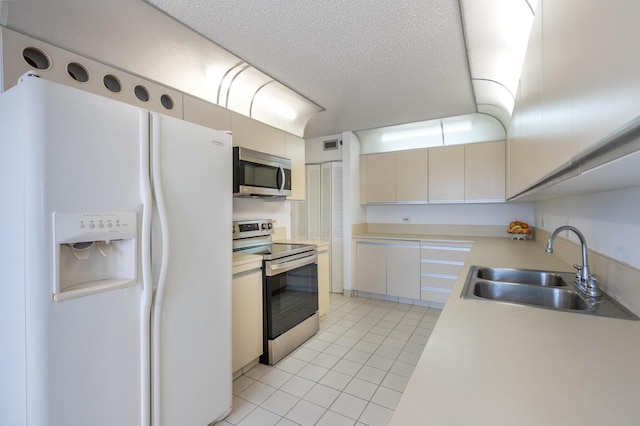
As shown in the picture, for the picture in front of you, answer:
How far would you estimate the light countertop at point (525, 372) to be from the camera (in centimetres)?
58

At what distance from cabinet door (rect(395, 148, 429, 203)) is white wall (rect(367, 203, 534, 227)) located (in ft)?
1.12

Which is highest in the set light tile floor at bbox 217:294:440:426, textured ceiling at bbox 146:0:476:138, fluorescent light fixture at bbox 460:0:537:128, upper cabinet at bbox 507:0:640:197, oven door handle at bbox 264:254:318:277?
textured ceiling at bbox 146:0:476:138

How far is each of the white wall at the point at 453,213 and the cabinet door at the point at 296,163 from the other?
5.74 ft

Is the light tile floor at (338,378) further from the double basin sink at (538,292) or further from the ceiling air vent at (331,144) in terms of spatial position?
the ceiling air vent at (331,144)

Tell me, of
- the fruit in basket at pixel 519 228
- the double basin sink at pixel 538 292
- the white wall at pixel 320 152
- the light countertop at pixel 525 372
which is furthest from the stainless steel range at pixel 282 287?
the fruit in basket at pixel 519 228

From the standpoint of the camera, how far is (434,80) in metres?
2.61

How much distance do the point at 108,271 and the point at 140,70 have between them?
147cm

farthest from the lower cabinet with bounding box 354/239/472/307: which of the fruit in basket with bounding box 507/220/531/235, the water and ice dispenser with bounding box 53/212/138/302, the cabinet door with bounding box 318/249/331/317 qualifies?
the water and ice dispenser with bounding box 53/212/138/302

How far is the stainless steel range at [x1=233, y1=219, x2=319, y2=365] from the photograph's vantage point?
7.91 feet

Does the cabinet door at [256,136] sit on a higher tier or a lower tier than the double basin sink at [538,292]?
higher

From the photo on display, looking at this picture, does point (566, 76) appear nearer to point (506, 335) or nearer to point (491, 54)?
point (506, 335)

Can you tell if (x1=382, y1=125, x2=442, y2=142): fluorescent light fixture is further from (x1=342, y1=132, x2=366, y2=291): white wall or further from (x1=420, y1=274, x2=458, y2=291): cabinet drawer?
(x1=420, y1=274, x2=458, y2=291): cabinet drawer

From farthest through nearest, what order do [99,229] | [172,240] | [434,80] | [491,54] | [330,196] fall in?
1. [330,196]
2. [434,80]
3. [491,54]
4. [172,240]
5. [99,229]

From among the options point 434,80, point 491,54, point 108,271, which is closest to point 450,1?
point 491,54
